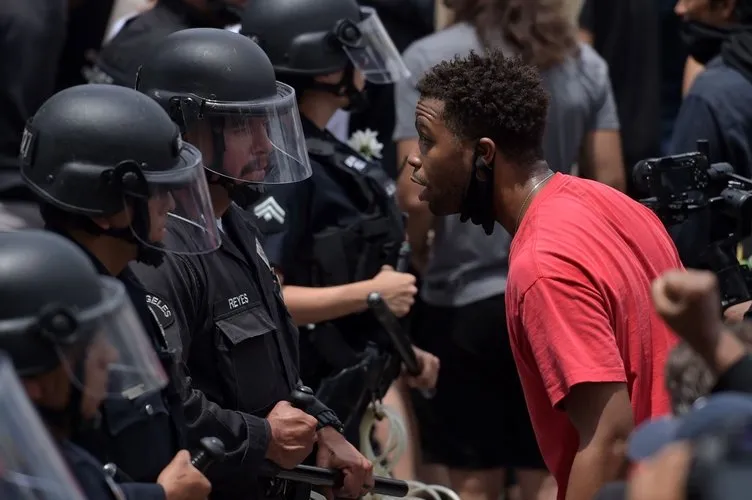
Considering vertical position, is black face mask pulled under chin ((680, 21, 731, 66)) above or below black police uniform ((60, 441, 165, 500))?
below

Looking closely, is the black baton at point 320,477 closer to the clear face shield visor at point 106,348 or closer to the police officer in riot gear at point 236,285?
the police officer in riot gear at point 236,285

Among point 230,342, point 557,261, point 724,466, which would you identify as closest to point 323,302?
point 230,342

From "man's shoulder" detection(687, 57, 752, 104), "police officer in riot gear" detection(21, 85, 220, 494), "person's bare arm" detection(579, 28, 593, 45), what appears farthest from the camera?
"person's bare arm" detection(579, 28, 593, 45)

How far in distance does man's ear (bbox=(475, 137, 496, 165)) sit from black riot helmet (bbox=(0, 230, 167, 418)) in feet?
3.53

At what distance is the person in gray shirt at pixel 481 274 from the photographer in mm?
5039

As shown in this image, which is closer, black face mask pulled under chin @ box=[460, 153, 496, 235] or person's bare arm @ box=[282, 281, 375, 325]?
black face mask pulled under chin @ box=[460, 153, 496, 235]

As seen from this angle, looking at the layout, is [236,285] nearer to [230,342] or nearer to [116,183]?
[230,342]

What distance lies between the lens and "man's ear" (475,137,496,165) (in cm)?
343

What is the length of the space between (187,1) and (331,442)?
241 cm

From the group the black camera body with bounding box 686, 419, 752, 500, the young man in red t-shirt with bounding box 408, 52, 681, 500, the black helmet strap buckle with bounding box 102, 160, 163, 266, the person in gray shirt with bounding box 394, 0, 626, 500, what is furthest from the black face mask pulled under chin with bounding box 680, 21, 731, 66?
the black camera body with bounding box 686, 419, 752, 500

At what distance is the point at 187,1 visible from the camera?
558 cm

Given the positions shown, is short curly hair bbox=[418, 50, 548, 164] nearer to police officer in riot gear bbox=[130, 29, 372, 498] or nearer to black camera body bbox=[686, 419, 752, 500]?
police officer in riot gear bbox=[130, 29, 372, 498]

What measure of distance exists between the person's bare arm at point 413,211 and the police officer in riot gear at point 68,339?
247cm

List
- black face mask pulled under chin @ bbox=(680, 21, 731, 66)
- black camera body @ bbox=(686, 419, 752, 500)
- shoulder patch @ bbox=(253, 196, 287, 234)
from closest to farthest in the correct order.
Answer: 1. black camera body @ bbox=(686, 419, 752, 500)
2. shoulder patch @ bbox=(253, 196, 287, 234)
3. black face mask pulled under chin @ bbox=(680, 21, 731, 66)
